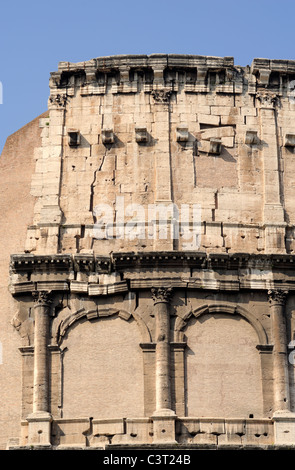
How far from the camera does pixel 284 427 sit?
29344mm

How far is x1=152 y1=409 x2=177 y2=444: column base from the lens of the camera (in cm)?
2900

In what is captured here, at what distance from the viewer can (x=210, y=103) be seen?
3297 centimetres

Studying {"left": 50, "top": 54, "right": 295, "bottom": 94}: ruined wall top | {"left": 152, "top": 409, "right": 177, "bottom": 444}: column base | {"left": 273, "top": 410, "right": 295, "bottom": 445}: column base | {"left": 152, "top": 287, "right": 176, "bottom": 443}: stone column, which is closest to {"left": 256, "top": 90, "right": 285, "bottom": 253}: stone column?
{"left": 50, "top": 54, "right": 295, "bottom": 94}: ruined wall top

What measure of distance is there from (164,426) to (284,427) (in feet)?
8.64

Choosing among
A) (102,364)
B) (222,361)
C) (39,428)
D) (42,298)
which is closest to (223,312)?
(222,361)

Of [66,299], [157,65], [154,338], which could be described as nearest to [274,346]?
[154,338]

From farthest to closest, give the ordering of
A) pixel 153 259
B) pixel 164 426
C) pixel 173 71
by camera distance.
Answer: pixel 173 71 → pixel 153 259 → pixel 164 426

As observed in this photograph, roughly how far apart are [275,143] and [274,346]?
532 centimetres

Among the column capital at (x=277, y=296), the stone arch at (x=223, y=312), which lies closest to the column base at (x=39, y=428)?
the stone arch at (x=223, y=312)

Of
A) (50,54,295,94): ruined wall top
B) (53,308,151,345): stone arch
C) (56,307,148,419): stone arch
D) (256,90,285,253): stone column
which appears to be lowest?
(56,307,148,419): stone arch

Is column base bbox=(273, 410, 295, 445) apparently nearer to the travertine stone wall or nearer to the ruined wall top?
the travertine stone wall

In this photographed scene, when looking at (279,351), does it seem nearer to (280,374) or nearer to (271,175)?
(280,374)

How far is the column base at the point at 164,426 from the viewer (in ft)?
95.1

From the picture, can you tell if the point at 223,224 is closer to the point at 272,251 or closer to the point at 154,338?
the point at 272,251
